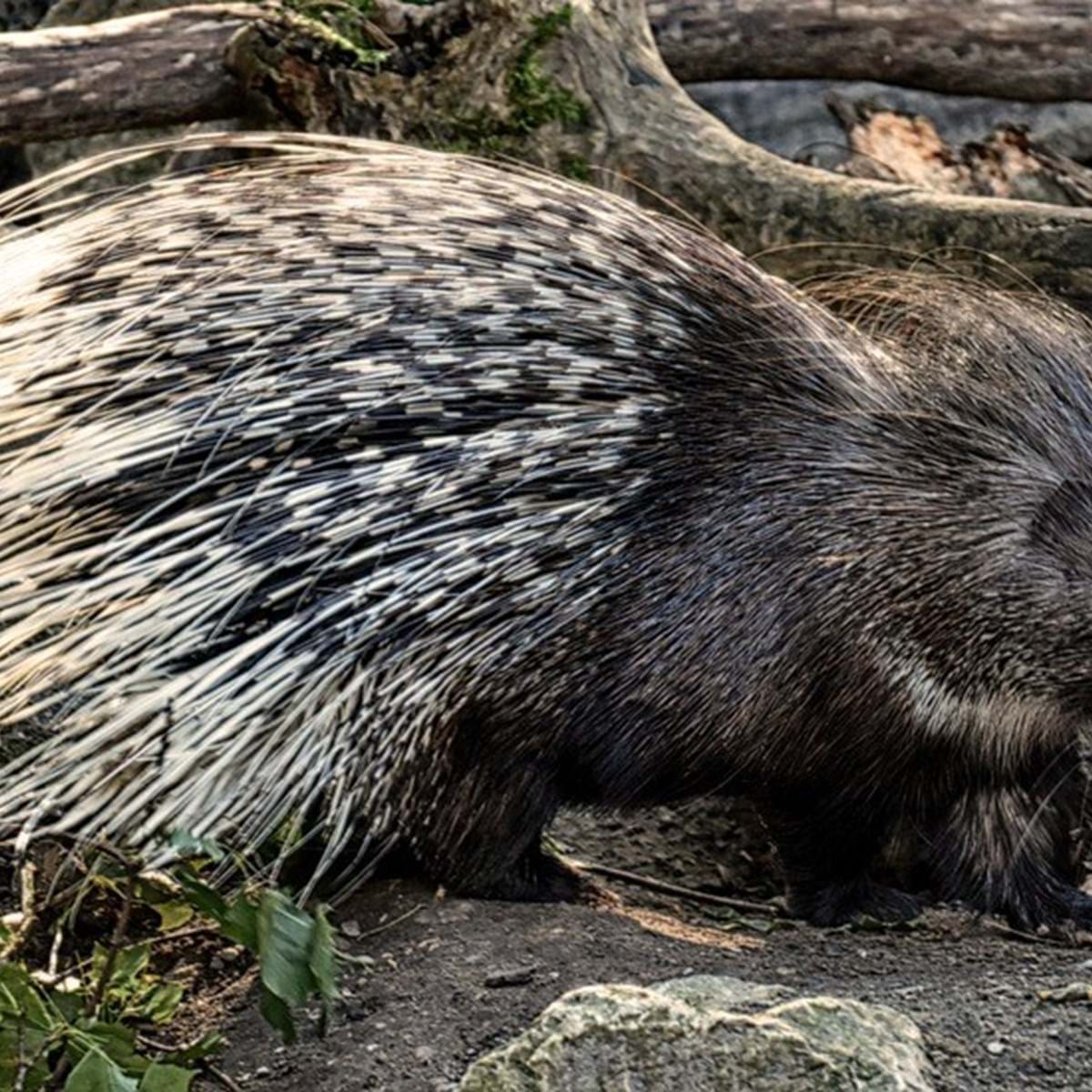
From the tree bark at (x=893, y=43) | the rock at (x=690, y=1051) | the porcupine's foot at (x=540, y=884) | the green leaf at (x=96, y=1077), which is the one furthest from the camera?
the tree bark at (x=893, y=43)

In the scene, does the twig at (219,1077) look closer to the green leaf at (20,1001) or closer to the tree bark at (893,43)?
the green leaf at (20,1001)

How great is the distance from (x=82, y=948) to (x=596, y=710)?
0.91 meters

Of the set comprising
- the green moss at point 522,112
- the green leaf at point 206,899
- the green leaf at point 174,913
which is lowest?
the green leaf at point 174,913

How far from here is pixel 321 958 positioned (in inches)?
99.8

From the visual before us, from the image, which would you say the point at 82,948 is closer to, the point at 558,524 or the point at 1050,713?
the point at 558,524

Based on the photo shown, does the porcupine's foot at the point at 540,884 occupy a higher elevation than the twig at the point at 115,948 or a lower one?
lower

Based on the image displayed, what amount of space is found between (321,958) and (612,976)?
487 millimetres

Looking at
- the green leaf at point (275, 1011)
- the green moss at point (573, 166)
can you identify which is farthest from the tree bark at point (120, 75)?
the green leaf at point (275, 1011)

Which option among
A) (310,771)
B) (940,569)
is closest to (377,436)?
(310,771)

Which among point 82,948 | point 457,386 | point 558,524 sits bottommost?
point 82,948

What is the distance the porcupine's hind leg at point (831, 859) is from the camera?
10.9 feet

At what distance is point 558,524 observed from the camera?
2.95 m

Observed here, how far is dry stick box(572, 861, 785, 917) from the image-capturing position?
3.48 metres

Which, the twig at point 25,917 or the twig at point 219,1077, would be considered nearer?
the twig at point 219,1077
